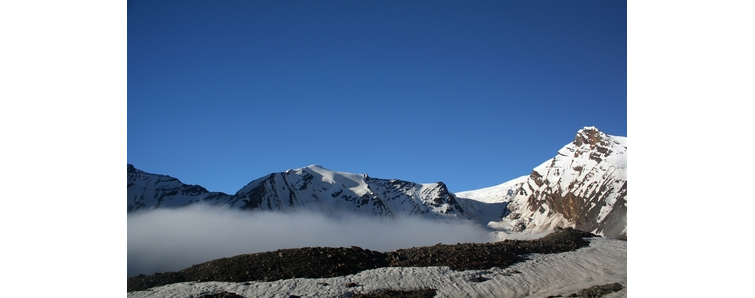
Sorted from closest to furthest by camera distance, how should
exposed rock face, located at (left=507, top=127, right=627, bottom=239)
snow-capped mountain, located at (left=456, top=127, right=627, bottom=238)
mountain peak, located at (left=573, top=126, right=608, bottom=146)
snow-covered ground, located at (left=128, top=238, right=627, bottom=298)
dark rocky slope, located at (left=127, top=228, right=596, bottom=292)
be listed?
snow-covered ground, located at (left=128, top=238, right=627, bottom=298) → dark rocky slope, located at (left=127, top=228, right=596, bottom=292) → exposed rock face, located at (left=507, top=127, right=627, bottom=239) → snow-capped mountain, located at (left=456, top=127, right=627, bottom=238) → mountain peak, located at (left=573, top=126, right=608, bottom=146)

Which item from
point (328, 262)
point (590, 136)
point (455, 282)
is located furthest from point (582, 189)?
point (328, 262)

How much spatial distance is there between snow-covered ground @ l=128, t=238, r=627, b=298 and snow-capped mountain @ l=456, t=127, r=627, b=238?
145 feet

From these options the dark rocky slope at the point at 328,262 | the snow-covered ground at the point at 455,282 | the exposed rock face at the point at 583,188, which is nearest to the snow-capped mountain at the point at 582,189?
the exposed rock face at the point at 583,188

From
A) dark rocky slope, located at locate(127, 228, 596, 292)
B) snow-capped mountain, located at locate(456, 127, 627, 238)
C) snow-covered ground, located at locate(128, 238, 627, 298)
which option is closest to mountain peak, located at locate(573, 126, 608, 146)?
snow-capped mountain, located at locate(456, 127, 627, 238)

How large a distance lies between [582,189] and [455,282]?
356 ft

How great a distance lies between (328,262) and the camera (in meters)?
24.3

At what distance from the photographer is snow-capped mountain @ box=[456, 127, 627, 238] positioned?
3684 inches

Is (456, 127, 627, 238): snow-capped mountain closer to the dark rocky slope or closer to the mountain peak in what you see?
the mountain peak

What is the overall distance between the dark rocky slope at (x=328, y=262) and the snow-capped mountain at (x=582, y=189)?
4483 centimetres
